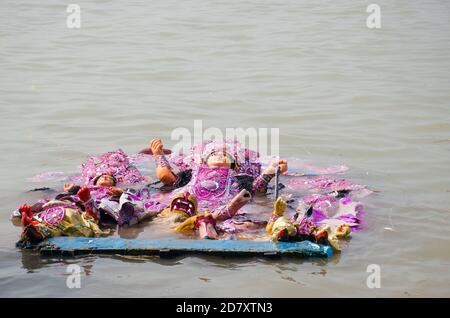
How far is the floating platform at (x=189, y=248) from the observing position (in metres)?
5.71

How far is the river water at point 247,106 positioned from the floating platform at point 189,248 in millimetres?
70

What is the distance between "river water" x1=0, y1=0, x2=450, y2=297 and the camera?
5.55 meters

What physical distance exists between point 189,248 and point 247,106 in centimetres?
553

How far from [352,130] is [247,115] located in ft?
5.18

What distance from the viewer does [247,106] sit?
36.2 ft

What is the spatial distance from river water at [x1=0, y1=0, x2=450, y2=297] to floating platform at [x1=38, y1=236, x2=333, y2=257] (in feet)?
0.23

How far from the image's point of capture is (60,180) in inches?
313
